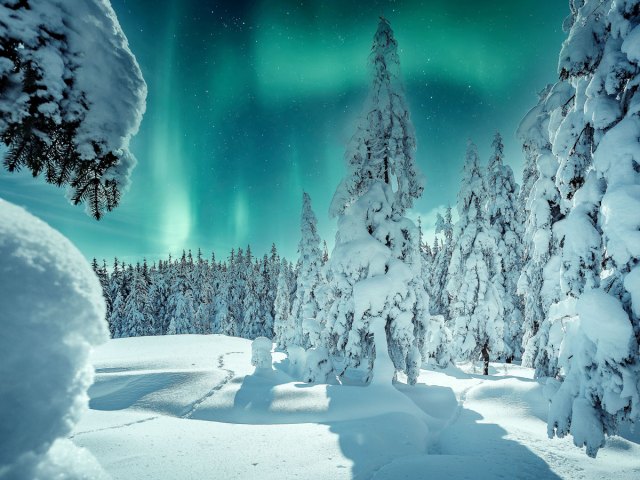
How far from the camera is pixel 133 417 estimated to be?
7.46 meters

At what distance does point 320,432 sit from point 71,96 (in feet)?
22.9

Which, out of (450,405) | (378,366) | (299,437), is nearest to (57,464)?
(299,437)

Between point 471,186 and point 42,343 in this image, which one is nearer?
point 42,343

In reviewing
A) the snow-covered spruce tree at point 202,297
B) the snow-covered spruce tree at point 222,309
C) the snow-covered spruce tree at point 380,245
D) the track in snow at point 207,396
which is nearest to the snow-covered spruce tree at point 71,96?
the track in snow at point 207,396

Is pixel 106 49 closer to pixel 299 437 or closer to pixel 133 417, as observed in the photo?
pixel 299 437

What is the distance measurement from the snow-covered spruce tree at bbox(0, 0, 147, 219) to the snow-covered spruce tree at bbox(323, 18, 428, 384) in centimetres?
967

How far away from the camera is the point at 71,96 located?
2684 mm

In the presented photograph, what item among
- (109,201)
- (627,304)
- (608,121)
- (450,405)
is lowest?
(450,405)

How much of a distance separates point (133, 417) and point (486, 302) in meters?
18.1

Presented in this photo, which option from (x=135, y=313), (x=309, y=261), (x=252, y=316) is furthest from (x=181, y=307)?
(x=309, y=261)

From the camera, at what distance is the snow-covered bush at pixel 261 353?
15.4 metres

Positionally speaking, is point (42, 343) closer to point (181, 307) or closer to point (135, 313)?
point (135, 313)

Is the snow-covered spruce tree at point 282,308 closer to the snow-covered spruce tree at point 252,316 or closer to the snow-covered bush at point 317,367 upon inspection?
the snow-covered spruce tree at point 252,316

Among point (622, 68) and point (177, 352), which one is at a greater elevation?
point (622, 68)
